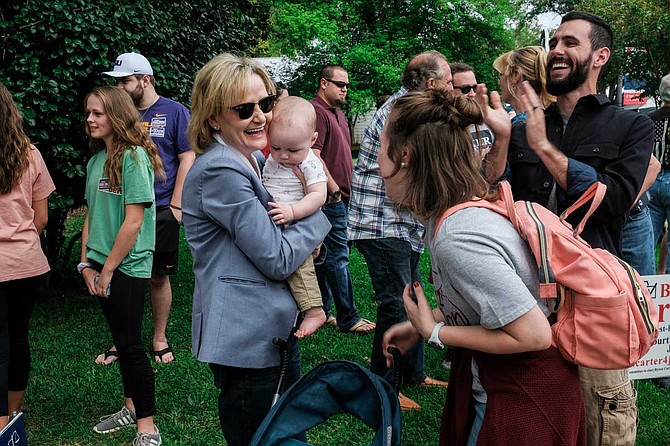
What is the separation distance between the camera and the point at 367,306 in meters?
6.66

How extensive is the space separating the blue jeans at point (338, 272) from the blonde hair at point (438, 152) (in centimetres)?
396

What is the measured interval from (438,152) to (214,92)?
91 cm

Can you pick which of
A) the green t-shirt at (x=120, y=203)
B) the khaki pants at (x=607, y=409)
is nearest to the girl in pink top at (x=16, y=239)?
the green t-shirt at (x=120, y=203)

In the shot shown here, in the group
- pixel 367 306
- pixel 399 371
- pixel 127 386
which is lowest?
pixel 367 306

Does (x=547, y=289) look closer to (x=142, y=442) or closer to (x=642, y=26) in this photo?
(x=142, y=442)

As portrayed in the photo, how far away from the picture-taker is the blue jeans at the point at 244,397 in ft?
7.84

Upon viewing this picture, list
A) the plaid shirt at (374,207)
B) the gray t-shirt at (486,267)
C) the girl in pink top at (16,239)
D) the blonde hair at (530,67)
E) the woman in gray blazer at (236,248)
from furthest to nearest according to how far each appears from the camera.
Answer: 1. the plaid shirt at (374,207)
2. the blonde hair at (530,67)
3. the girl in pink top at (16,239)
4. the woman in gray blazer at (236,248)
5. the gray t-shirt at (486,267)

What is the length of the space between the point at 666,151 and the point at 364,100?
1918 centimetres

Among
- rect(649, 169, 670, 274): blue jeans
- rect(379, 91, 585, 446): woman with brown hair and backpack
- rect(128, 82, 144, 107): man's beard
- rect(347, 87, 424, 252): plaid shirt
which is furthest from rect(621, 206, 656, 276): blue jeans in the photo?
rect(128, 82, 144, 107): man's beard

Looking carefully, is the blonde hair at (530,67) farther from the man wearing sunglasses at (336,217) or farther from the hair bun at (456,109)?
the man wearing sunglasses at (336,217)

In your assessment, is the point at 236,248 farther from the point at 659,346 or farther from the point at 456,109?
the point at 659,346

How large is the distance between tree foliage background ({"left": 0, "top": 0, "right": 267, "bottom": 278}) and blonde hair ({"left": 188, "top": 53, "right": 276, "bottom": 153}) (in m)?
3.74

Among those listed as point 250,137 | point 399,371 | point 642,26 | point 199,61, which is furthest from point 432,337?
point 642,26

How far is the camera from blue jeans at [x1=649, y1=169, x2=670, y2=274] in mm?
5484
